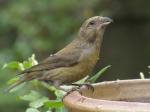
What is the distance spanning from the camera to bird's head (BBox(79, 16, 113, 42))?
4664 millimetres

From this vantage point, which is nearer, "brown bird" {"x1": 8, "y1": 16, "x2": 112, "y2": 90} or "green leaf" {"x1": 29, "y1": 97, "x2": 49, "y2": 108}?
"green leaf" {"x1": 29, "y1": 97, "x2": 49, "y2": 108}

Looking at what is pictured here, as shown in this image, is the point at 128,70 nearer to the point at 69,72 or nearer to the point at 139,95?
the point at 69,72

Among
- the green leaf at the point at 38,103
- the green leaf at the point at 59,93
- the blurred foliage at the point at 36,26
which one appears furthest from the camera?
the blurred foliage at the point at 36,26

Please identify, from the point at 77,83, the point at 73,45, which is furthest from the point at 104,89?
the point at 73,45

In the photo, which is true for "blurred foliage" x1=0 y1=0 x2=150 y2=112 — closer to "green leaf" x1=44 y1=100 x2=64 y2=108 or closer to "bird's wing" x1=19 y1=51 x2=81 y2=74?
"bird's wing" x1=19 y1=51 x2=81 y2=74

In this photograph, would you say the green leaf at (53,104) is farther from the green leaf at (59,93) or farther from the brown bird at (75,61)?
the brown bird at (75,61)

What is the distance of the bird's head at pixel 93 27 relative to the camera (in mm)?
4664

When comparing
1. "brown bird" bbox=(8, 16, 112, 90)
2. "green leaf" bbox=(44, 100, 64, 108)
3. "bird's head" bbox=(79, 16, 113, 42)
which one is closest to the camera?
"green leaf" bbox=(44, 100, 64, 108)

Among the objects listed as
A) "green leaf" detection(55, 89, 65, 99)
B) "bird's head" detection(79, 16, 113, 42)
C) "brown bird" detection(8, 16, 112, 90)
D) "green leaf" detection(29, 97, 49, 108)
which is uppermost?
"bird's head" detection(79, 16, 113, 42)

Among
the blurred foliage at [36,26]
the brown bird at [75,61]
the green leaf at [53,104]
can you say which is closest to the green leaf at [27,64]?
the brown bird at [75,61]

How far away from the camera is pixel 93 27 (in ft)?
15.7

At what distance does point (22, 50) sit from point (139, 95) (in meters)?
4.67

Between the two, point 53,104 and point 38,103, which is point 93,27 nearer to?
point 38,103

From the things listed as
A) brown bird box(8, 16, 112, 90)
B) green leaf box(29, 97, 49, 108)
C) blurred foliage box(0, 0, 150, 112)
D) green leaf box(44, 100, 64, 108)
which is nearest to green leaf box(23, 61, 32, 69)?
brown bird box(8, 16, 112, 90)
